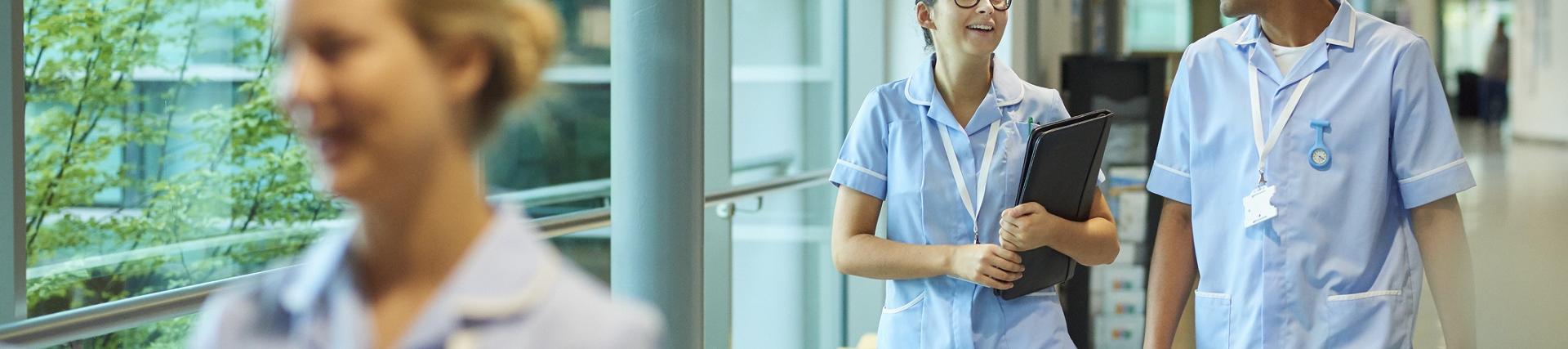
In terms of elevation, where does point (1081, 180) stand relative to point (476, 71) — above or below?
below

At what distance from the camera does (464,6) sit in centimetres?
58

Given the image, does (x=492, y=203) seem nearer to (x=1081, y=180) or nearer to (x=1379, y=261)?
(x=1081, y=180)

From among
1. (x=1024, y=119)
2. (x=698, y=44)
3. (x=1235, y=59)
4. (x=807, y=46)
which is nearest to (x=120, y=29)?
(x=698, y=44)

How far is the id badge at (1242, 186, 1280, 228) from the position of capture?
2137mm

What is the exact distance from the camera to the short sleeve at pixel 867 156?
217 cm

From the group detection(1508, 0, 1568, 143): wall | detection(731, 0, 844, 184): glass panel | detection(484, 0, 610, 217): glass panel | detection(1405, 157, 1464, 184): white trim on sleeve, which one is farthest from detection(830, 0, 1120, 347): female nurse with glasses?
detection(1508, 0, 1568, 143): wall

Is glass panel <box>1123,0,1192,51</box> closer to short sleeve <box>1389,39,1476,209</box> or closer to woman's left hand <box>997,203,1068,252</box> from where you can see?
short sleeve <box>1389,39,1476,209</box>

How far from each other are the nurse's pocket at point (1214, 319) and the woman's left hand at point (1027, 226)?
1.45ft

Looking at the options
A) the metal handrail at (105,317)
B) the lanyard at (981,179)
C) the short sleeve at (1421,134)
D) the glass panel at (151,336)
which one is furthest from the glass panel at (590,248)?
the short sleeve at (1421,134)

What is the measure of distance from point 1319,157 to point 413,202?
71.9 inches

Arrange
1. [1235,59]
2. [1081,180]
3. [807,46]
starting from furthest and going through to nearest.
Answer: [807,46], [1235,59], [1081,180]

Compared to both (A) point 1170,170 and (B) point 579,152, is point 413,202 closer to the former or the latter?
(A) point 1170,170

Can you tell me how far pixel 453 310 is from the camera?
23.0 inches

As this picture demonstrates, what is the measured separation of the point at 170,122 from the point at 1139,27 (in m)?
8.89
